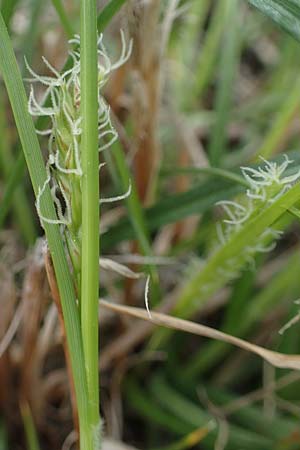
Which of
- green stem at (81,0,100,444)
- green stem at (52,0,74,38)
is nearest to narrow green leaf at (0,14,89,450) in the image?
green stem at (81,0,100,444)

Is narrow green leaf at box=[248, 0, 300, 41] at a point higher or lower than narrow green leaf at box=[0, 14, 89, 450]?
higher

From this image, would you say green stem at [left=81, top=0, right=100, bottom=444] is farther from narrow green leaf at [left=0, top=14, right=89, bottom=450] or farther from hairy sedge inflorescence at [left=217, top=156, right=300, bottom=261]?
hairy sedge inflorescence at [left=217, top=156, right=300, bottom=261]

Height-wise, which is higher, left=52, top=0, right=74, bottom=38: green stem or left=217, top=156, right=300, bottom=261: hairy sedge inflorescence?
left=52, top=0, right=74, bottom=38: green stem

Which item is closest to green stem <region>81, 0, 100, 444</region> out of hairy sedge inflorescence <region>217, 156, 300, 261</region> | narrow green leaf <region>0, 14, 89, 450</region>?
narrow green leaf <region>0, 14, 89, 450</region>

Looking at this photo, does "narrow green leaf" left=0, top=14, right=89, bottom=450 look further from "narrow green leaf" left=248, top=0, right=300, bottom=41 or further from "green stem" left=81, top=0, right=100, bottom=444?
"narrow green leaf" left=248, top=0, right=300, bottom=41

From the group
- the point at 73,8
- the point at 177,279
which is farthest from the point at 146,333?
the point at 73,8

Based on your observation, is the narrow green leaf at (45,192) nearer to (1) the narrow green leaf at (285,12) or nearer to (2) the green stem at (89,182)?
(2) the green stem at (89,182)

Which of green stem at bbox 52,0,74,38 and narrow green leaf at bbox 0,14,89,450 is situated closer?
narrow green leaf at bbox 0,14,89,450

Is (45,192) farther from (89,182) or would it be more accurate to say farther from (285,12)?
(285,12)

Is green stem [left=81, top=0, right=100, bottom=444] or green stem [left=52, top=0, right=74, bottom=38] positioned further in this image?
green stem [left=52, top=0, right=74, bottom=38]

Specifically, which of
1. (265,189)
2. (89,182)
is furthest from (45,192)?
(265,189)

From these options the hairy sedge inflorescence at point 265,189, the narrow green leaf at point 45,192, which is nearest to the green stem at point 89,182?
the narrow green leaf at point 45,192
